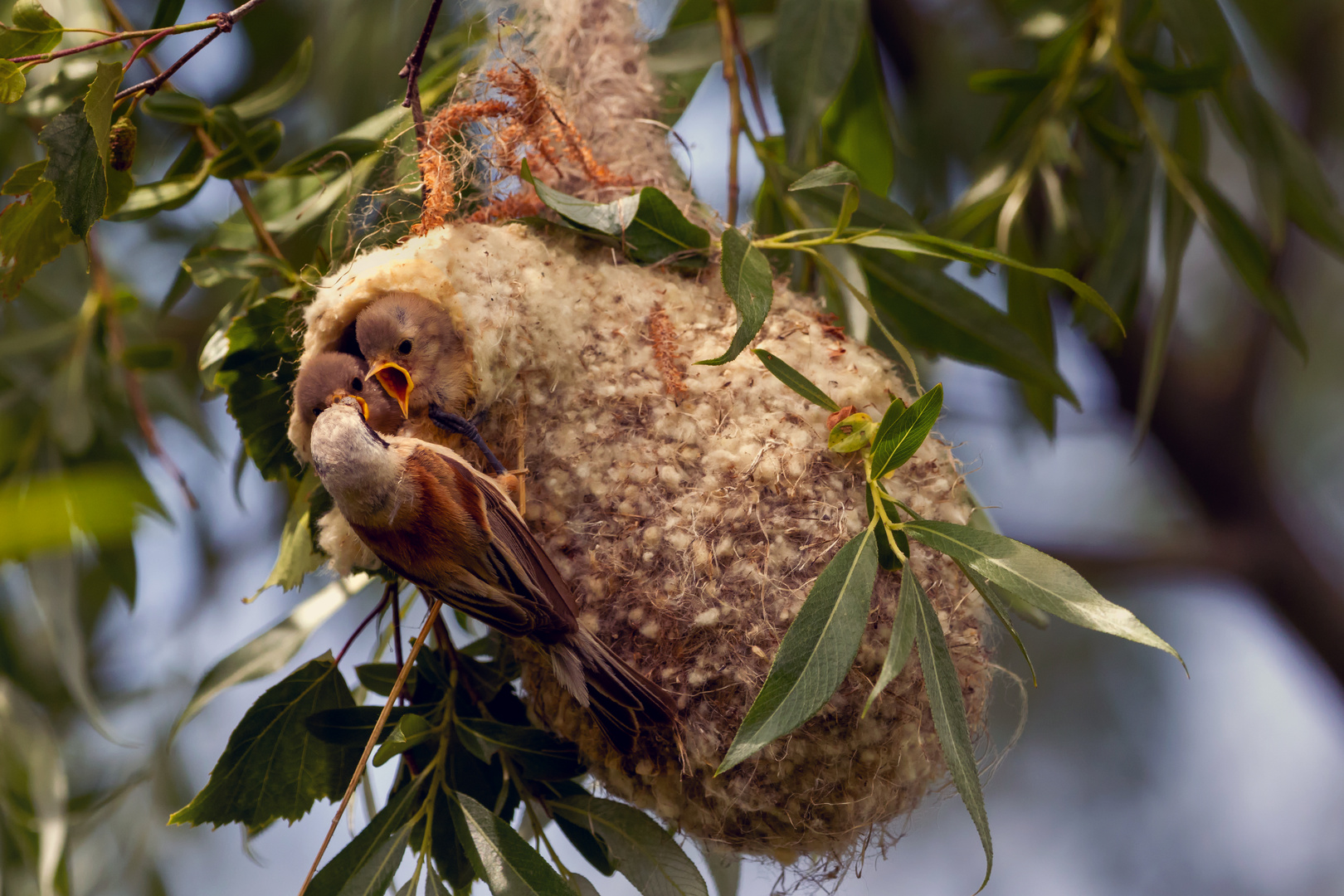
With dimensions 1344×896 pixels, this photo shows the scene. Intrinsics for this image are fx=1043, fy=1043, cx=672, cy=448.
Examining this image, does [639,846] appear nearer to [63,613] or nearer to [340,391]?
[340,391]

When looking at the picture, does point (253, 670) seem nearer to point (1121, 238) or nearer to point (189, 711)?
point (189, 711)

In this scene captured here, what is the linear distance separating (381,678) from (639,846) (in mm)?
403

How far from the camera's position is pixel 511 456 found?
1327 mm

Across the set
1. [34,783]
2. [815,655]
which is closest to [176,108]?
[815,655]

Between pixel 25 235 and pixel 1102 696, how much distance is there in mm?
4712

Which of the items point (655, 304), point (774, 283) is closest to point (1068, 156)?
point (774, 283)

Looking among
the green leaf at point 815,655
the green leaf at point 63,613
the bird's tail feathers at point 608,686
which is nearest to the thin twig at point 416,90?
the bird's tail feathers at point 608,686

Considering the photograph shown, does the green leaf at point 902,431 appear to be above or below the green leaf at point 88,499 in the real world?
above

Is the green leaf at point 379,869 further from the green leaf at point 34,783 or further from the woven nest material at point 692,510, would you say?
the green leaf at point 34,783

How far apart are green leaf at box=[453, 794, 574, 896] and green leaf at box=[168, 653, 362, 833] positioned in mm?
210

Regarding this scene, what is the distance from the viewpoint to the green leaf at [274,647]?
1599 mm

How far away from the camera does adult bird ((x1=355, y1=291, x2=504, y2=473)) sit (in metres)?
1.22

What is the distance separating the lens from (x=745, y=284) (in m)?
1.17

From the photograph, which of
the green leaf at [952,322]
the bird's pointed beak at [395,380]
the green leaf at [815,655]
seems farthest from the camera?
the green leaf at [952,322]
